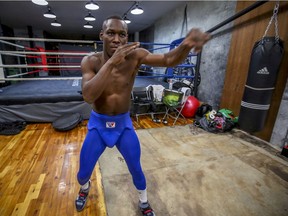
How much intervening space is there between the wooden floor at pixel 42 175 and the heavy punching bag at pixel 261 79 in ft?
7.23

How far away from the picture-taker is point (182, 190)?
5.35 ft

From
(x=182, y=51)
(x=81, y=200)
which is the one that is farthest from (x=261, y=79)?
(x=81, y=200)

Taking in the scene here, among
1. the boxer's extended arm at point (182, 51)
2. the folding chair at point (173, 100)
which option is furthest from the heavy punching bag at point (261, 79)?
the boxer's extended arm at point (182, 51)

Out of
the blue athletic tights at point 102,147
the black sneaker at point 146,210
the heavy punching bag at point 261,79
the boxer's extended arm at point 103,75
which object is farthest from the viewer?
the heavy punching bag at point 261,79

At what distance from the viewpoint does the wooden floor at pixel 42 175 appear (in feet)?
4.60

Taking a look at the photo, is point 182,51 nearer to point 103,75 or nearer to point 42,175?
point 103,75

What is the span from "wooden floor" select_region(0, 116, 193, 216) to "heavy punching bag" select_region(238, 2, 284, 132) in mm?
2204

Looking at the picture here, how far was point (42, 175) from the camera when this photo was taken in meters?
1.80

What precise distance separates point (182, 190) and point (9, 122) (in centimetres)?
305

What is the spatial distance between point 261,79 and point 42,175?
9.45 feet

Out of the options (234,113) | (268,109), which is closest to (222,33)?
(234,113)

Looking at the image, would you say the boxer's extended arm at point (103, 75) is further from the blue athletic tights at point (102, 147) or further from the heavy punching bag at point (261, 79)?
the heavy punching bag at point (261, 79)

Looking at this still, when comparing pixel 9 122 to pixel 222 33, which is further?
pixel 222 33

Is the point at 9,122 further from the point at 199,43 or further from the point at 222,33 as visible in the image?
the point at 222,33
